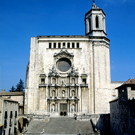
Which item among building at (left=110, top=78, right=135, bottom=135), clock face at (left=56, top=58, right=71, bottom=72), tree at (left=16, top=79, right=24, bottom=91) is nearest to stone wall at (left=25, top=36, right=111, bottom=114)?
clock face at (left=56, top=58, right=71, bottom=72)

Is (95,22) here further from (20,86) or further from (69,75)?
(20,86)

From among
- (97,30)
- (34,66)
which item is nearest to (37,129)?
(34,66)

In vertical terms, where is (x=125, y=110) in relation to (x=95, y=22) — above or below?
below

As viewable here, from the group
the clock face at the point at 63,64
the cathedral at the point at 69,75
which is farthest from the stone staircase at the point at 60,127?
the clock face at the point at 63,64

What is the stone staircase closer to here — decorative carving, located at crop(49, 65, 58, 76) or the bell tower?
decorative carving, located at crop(49, 65, 58, 76)

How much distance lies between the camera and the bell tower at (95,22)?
43.8 m

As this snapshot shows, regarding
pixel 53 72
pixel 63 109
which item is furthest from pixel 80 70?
pixel 63 109

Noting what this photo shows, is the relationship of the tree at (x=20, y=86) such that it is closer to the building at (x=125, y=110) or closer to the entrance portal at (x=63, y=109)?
the entrance portal at (x=63, y=109)

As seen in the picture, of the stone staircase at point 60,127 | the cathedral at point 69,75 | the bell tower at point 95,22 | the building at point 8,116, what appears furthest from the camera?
the bell tower at point 95,22

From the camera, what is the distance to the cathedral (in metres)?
40.1

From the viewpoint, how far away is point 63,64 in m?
42.6

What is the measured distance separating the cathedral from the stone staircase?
5.66m

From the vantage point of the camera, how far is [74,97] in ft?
132

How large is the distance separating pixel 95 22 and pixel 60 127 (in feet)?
79.8
